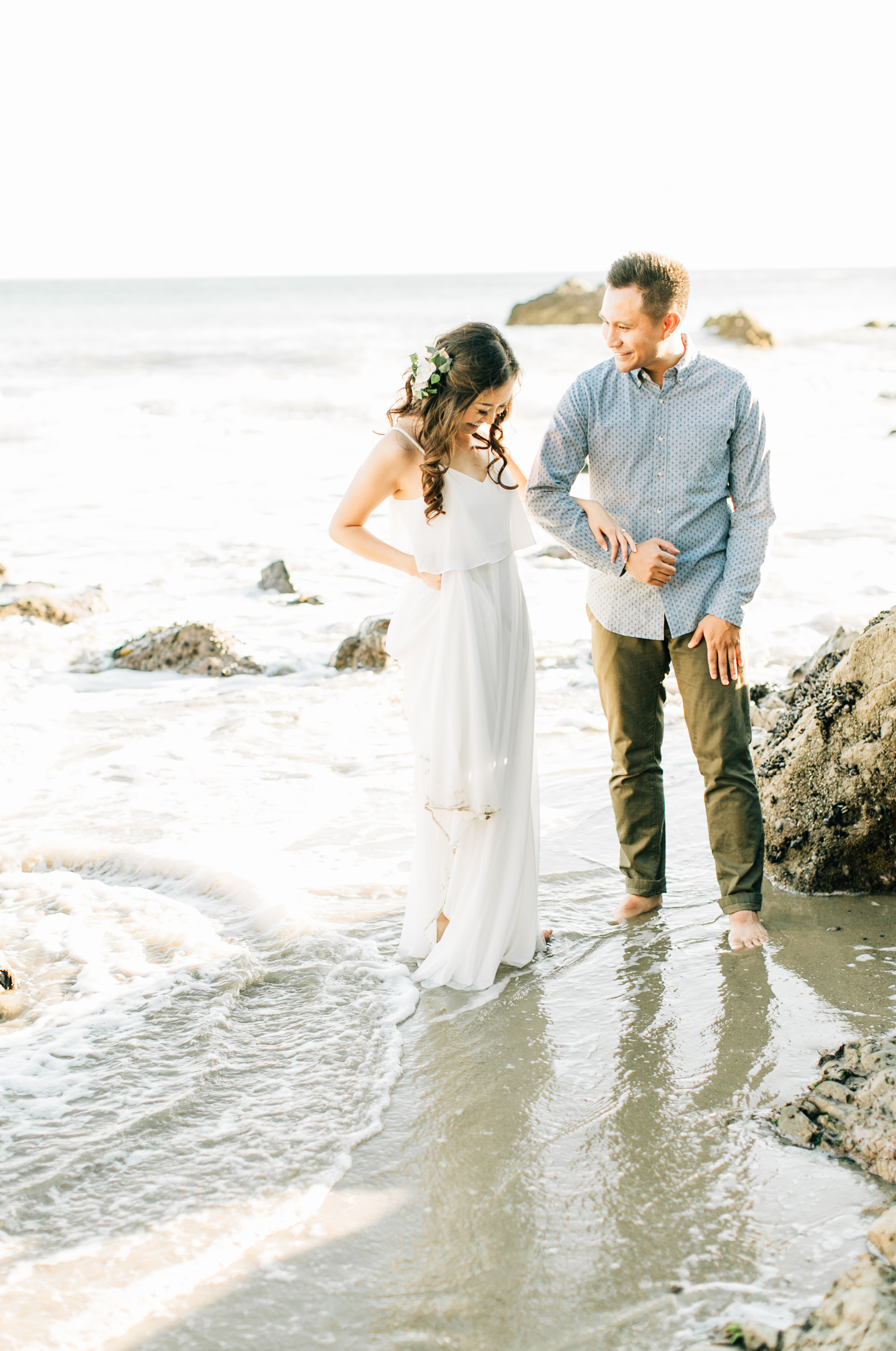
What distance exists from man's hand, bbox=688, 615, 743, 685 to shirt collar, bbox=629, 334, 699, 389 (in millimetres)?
766

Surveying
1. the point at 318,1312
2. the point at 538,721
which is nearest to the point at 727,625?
the point at 318,1312

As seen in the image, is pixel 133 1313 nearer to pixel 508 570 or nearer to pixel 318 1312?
pixel 318 1312

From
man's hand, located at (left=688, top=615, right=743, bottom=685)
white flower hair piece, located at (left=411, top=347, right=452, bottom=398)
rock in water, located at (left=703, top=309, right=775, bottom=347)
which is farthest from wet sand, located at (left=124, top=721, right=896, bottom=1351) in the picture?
rock in water, located at (left=703, top=309, right=775, bottom=347)

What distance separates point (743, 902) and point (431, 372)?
204 centimetres

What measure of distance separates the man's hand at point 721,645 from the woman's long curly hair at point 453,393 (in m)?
0.93

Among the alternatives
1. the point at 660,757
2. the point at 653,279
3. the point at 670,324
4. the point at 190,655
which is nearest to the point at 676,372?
the point at 670,324

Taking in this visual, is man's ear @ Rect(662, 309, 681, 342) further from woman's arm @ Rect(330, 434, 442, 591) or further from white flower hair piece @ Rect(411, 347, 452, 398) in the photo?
woman's arm @ Rect(330, 434, 442, 591)

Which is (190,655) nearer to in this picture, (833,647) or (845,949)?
(833,647)

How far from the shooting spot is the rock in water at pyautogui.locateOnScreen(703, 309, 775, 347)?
38.9 meters

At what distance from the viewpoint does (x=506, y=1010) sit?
3.41 m

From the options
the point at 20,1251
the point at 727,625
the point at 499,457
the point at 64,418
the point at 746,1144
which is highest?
the point at 64,418

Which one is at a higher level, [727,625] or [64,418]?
[64,418]

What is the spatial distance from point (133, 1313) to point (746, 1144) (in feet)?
4.59

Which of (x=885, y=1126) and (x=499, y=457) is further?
(x=499, y=457)
